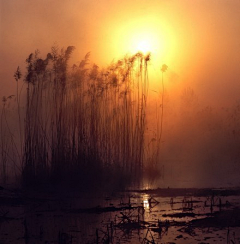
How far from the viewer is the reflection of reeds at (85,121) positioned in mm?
5707

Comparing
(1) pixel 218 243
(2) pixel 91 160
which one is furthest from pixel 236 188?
(1) pixel 218 243

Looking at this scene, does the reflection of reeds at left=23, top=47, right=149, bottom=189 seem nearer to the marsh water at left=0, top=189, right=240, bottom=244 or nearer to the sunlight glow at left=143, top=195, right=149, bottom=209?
the marsh water at left=0, top=189, right=240, bottom=244

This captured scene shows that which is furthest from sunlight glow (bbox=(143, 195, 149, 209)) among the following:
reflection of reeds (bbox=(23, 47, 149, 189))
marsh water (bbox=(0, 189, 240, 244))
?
reflection of reeds (bbox=(23, 47, 149, 189))

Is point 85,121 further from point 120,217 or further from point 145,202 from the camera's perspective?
point 120,217

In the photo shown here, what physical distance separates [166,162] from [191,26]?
1.81m

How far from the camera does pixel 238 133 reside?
19.6ft

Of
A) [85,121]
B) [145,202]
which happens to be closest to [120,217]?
[145,202]

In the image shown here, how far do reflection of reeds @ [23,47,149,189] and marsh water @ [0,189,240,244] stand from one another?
40cm

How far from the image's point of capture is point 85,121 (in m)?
5.95

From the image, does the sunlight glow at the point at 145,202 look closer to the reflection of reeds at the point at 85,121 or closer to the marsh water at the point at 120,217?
the marsh water at the point at 120,217

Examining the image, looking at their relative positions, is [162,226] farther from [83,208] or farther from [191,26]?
[191,26]

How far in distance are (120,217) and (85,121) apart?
2.18 meters

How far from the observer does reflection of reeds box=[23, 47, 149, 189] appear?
225 inches

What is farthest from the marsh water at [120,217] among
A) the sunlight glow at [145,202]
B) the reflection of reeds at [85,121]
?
the reflection of reeds at [85,121]
